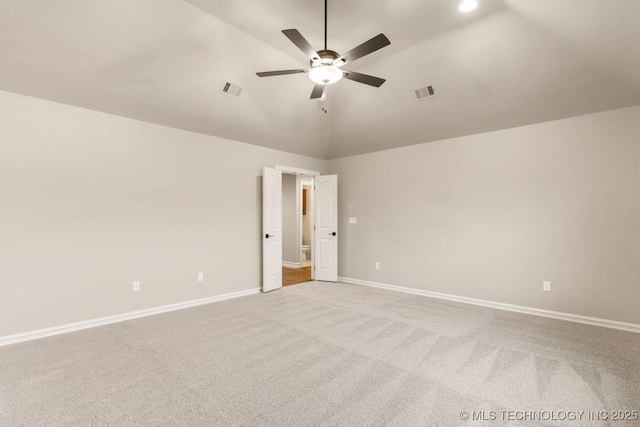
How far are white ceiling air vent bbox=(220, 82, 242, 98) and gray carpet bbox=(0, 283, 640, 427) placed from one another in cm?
307

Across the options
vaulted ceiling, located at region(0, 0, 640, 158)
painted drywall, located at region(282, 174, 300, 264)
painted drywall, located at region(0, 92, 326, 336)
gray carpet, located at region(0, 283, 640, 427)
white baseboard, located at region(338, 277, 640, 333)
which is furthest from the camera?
painted drywall, located at region(282, 174, 300, 264)

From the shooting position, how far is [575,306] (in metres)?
3.86

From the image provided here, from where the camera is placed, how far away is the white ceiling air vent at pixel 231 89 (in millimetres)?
3986

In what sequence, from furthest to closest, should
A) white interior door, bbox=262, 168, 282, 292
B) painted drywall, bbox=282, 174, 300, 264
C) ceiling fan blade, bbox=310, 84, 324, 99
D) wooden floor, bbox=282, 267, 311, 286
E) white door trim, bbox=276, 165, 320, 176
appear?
painted drywall, bbox=282, 174, 300, 264 < wooden floor, bbox=282, 267, 311, 286 < white door trim, bbox=276, 165, 320, 176 < white interior door, bbox=262, 168, 282, 292 < ceiling fan blade, bbox=310, 84, 324, 99

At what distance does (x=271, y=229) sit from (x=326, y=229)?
1.30 meters

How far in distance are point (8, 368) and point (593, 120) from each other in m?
6.79

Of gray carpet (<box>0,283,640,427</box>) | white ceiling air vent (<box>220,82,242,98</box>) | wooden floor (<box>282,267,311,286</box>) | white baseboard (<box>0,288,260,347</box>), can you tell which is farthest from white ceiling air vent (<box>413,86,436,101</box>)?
white baseboard (<box>0,288,260,347</box>)

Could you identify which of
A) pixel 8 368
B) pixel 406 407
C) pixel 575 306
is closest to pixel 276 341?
pixel 406 407

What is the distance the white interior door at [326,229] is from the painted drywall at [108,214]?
162cm

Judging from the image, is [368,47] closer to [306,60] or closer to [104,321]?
[306,60]

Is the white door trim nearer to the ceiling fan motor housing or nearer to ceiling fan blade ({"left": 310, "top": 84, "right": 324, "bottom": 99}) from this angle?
ceiling fan blade ({"left": 310, "top": 84, "right": 324, "bottom": 99})

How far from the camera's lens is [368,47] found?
2.36m

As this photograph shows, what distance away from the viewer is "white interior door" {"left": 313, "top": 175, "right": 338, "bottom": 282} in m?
6.14

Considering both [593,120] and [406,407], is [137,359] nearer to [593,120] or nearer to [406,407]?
[406,407]
